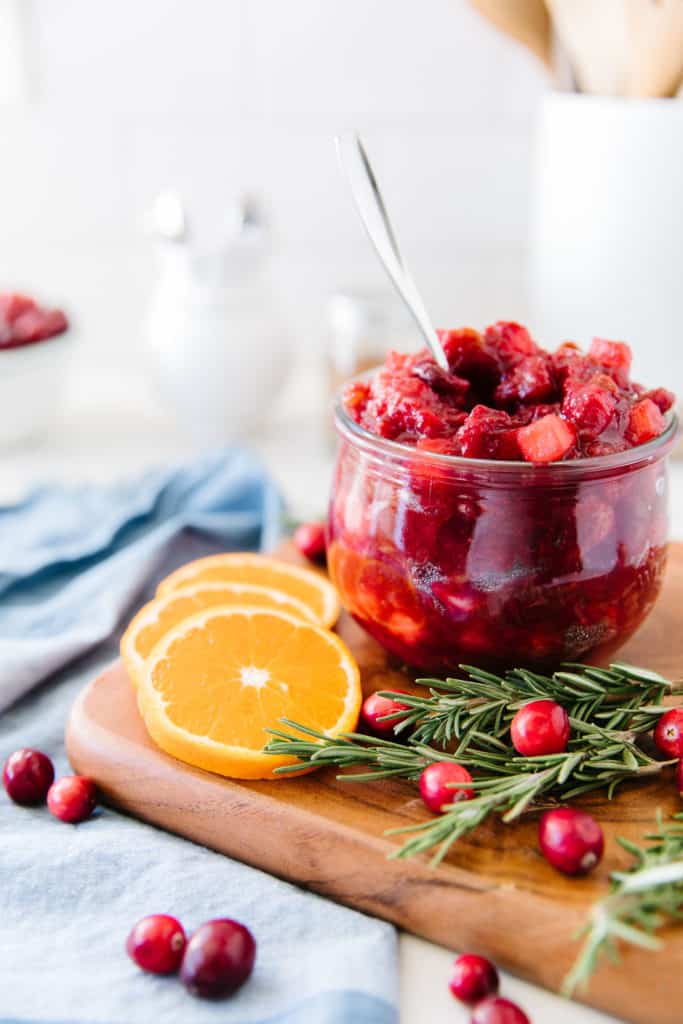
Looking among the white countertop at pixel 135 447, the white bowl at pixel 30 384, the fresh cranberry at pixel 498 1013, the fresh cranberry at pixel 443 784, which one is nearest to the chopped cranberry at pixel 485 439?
the fresh cranberry at pixel 443 784

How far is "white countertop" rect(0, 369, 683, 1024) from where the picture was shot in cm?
220

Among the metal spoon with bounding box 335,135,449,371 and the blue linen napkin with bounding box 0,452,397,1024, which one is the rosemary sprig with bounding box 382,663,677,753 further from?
the metal spoon with bounding box 335,135,449,371

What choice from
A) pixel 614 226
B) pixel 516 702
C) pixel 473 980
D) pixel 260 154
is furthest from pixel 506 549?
pixel 260 154

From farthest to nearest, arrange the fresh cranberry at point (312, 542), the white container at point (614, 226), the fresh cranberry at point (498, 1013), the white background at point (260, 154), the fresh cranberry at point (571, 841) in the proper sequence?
the white background at point (260, 154) → the white container at point (614, 226) → the fresh cranberry at point (312, 542) → the fresh cranberry at point (571, 841) → the fresh cranberry at point (498, 1013)

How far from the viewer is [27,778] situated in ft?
3.95

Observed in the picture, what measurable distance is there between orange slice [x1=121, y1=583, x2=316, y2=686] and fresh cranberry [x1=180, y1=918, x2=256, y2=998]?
0.45 meters

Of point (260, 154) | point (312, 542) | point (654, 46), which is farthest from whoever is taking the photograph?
point (260, 154)

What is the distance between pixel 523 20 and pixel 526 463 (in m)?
1.28

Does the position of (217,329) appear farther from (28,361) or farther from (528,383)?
(528,383)

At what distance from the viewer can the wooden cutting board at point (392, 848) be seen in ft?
3.08

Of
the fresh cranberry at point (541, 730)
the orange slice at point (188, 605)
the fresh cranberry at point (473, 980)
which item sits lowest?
the fresh cranberry at point (473, 980)

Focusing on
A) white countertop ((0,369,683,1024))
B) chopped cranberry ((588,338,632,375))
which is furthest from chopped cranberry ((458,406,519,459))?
white countertop ((0,369,683,1024))

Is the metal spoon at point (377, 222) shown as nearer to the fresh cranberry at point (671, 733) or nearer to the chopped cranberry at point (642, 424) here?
the chopped cranberry at point (642, 424)

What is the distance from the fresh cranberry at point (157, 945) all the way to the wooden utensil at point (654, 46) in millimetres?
1598
